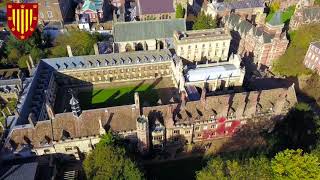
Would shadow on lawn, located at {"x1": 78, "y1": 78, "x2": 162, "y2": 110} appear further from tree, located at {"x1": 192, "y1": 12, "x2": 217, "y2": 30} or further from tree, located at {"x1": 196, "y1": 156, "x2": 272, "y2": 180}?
tree, located at {"x1": 196, "y1": 156, "x2": 272, "y2": 180}

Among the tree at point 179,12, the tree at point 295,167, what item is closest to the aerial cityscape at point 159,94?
the tree at point 295,167

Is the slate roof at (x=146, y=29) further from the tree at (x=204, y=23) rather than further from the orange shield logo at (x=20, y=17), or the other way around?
the orange shield logo at (x=20, y=17)

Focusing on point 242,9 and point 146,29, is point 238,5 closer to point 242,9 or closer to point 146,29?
point 242,9

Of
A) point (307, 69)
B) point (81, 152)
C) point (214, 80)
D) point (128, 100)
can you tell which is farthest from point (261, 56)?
point (81, 152)

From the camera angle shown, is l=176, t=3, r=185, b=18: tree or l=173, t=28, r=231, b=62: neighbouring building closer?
l=173, t=28, r=231, b=62: neighbouring building

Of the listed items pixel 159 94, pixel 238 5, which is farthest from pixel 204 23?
pixel 159 94

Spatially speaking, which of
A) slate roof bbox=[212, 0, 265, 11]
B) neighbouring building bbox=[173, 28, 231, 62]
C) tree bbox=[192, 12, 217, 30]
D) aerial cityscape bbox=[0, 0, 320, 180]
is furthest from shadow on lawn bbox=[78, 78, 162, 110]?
slate roof bbox=[212, 0, 265, 11]
